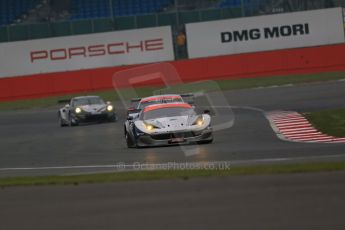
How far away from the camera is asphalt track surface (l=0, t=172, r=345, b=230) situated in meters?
8.52

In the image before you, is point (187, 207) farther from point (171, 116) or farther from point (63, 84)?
point (63, 84)

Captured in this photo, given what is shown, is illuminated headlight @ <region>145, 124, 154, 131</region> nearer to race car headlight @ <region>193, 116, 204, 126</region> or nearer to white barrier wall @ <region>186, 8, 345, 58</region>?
race car headlight @ <region>193, 116, 204, 126</region>

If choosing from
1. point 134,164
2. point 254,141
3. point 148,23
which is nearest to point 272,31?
point 148,23

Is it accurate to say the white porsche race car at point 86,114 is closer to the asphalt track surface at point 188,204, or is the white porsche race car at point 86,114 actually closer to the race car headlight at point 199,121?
the race car headlight at point 199,121

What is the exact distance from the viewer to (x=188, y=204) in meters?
9.38

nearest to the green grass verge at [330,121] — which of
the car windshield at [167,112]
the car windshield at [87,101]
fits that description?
the car windshield at [167,112]

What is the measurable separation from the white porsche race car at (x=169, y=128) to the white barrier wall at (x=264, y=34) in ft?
83.3

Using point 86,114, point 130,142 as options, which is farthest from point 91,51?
point 130,142

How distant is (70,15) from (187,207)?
137 feet

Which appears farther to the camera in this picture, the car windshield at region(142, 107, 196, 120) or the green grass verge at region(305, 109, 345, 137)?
the green grass verge at region(305, 109, 345, 137)

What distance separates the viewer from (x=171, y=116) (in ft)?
64.6

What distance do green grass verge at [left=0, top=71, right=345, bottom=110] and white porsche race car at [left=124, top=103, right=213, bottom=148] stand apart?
18.9 m

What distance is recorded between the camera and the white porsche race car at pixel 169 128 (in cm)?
1905

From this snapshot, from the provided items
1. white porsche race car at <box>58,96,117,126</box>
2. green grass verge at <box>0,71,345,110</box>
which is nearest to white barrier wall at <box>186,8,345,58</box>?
green grass verge at <box>0,71,345,110</box>
